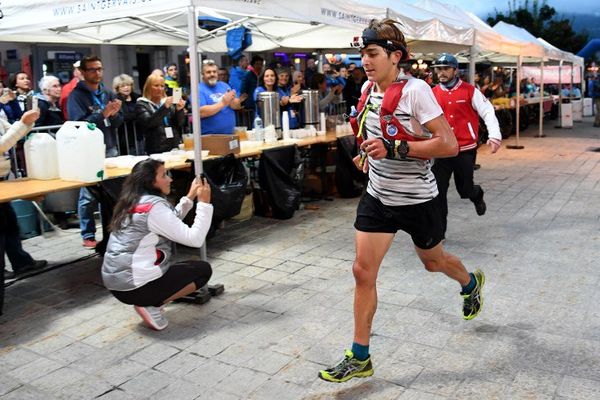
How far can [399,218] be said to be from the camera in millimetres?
3080

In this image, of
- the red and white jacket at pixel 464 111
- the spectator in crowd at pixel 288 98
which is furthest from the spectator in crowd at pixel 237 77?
the red and white jacket at pixel 464 111

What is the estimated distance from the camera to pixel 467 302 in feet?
12.4

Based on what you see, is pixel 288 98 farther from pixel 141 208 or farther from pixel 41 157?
pixel 141 208

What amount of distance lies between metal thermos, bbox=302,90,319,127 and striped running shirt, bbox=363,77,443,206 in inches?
213

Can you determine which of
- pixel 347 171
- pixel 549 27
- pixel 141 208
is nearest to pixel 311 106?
pixel 347 171

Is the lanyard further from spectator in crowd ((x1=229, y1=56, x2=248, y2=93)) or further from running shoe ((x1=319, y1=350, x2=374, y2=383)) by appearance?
running shoe ((x1=319, y1=350, x2=374, y2=383))

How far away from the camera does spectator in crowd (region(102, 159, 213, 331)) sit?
380cm

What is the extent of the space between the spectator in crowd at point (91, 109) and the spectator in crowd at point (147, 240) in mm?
2064

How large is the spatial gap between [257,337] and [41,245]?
3582 millimetres

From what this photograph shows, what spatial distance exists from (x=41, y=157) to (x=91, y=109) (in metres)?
1.20

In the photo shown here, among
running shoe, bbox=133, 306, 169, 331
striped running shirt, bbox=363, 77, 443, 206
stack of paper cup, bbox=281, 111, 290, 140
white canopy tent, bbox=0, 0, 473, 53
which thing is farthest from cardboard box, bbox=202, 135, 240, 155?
striped running shirt, bbox=363, 77, 443, 206

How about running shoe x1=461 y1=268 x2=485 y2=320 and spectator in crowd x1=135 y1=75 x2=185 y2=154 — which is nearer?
running shoe x1=461 y1=268 x2=485 y2=320

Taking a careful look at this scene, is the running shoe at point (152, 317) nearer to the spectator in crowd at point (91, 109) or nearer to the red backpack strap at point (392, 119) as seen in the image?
the red backpack strap at point (392, 119)

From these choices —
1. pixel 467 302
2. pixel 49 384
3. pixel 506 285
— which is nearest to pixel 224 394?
pixel 49 384
